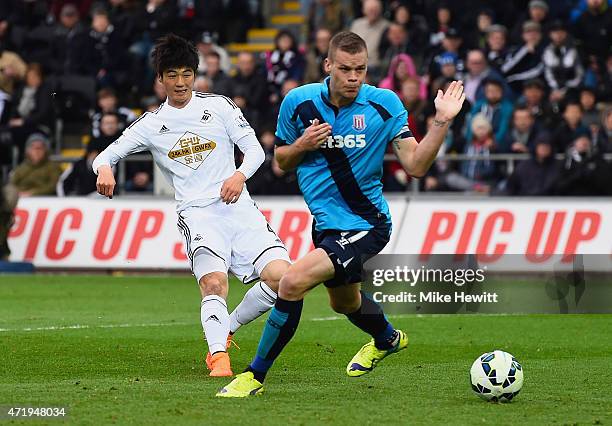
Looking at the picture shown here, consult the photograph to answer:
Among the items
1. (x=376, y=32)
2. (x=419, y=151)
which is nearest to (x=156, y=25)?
(x=376, y=32)

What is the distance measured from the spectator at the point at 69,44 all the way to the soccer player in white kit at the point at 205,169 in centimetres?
1445

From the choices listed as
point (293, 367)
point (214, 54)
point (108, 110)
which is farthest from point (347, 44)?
point (214, 54)

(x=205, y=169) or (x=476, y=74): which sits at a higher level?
(x=205, y=169)

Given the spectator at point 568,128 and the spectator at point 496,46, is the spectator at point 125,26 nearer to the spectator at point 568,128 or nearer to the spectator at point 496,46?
the spectator at point 496,46

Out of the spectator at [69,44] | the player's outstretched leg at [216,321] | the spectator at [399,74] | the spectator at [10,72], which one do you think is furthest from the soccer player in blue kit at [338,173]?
the spectator at [10,72]

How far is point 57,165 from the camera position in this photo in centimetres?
2067

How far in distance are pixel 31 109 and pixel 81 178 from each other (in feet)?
10.4

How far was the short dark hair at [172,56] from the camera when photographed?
9531 mm

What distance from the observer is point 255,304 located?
396 inches

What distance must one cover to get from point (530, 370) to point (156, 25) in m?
15.6

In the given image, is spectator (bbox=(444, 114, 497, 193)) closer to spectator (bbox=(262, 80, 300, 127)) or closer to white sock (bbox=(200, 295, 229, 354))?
spectator (bbox=(262, 80, 300, 127))

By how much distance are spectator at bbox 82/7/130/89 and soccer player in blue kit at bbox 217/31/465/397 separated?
1529cm

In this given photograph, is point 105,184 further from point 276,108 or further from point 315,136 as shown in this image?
point 276,108
